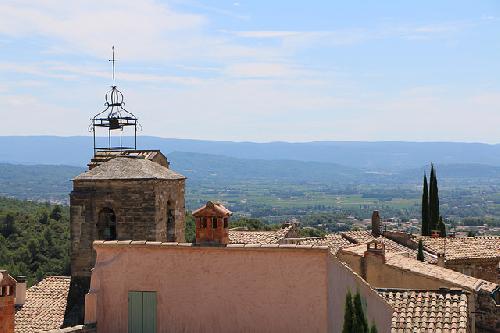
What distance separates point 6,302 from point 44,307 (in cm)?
805

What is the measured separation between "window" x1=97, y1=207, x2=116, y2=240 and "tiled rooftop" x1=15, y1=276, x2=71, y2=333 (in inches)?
65.5

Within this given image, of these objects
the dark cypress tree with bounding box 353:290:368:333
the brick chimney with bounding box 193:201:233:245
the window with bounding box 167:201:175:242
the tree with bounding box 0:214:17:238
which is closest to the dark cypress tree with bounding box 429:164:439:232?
the tree with bounding box 0:214:17:238

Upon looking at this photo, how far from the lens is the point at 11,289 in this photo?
41.9 ft

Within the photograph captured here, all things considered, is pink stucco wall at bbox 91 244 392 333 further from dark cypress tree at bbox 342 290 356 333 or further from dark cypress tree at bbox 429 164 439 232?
dark cypress tree at bbox 429 164 439 232

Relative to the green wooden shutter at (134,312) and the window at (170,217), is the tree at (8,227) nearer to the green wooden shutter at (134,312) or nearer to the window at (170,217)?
the window at (170,217)

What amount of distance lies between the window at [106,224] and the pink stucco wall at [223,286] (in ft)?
27.2

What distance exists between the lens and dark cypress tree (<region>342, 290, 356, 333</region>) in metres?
12.3

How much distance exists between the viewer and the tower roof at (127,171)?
20.8m

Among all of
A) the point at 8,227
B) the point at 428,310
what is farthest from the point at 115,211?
the point at 8,227

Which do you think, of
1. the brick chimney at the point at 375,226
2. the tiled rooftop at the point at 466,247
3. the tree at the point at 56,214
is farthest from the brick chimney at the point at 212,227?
the tree at the point at 56,214

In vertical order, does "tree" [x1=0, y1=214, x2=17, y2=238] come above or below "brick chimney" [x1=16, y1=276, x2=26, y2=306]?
below

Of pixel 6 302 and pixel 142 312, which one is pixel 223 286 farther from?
pixel 6 302

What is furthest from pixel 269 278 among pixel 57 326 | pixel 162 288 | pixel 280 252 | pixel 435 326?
pixel 57 326

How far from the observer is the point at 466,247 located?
33.0 metres
